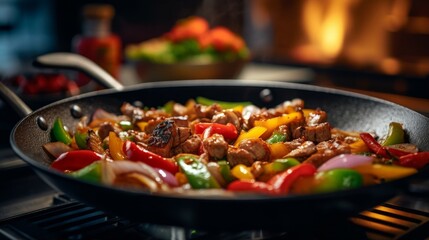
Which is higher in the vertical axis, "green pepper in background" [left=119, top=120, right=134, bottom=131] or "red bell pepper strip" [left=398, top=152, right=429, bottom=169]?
"green pepper in background" [left=119, top=120, right=134, bottom=131]

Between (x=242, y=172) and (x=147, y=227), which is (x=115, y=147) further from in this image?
(x=242, y=172)

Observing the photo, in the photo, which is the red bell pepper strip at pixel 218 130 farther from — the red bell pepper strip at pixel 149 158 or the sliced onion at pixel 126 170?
the sliced onion at pixel 126 170

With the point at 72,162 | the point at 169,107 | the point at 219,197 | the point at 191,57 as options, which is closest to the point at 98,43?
the point at 191,57

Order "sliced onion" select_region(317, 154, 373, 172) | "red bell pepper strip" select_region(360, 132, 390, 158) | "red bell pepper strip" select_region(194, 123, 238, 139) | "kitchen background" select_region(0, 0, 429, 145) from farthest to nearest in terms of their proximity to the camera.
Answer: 1. "kitchen background" select_region(0, 0, 429, 145)
2. "red bell pepper strip" select_region(194, 123, 238, 139)
3. "red bell pepper strip" select_region(360, 132, 390, 158)
4. "sliced onion" select_region(317, 154, 373, 172)

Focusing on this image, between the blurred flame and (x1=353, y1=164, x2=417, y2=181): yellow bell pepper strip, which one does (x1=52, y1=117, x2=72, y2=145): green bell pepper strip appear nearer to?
(x1=353, y1=164, x2=417, y2=181): yellow bell pepper strip

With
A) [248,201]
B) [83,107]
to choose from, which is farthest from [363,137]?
[83,107]

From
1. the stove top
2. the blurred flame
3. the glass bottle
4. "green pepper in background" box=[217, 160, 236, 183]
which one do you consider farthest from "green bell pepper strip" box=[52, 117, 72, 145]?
the blurred flame
